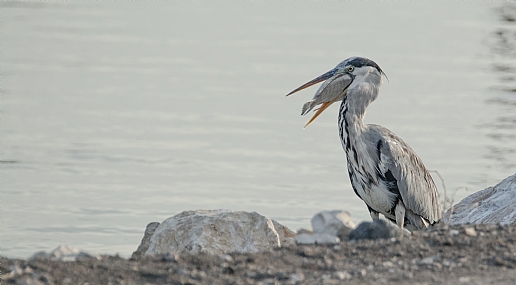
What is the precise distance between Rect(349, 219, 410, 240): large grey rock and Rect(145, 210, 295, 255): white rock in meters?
1.23

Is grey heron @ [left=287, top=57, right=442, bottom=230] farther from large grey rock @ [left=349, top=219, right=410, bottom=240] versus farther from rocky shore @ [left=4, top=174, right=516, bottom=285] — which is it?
large grey rock @ [left=349, top=219, right=410, bottom=240]

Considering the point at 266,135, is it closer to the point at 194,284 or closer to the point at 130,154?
the point at 130,154

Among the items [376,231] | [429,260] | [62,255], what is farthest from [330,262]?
[62,255]

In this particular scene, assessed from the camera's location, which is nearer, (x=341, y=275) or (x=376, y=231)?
(x=341, y=275)

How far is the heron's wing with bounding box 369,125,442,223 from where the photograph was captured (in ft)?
26.8

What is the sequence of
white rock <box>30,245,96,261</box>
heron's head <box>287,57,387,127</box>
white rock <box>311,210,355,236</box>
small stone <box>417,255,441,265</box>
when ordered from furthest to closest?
heron's head <box>287,57,387,127</box>, white rock <box>311,210,355,236</box>, white rock <box>30,245,96,261</box>, small stone <box>417,255,441,265</box>

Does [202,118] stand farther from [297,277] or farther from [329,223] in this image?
[297,277]

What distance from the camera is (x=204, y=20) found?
88.2 feet

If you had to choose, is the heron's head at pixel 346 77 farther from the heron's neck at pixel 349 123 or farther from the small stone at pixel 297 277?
the small stone at pixel 297 277

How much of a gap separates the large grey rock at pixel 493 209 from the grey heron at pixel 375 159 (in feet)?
1.04

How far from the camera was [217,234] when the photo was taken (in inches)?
293

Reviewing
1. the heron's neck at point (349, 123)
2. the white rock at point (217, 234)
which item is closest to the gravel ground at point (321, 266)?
the white rock at point (217, 234)

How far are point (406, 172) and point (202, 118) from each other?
309 inches

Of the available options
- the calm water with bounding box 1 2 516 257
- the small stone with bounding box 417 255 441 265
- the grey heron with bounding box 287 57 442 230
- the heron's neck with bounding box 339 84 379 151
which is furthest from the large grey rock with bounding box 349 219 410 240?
the calm water with bounding box 1 2 516 257
